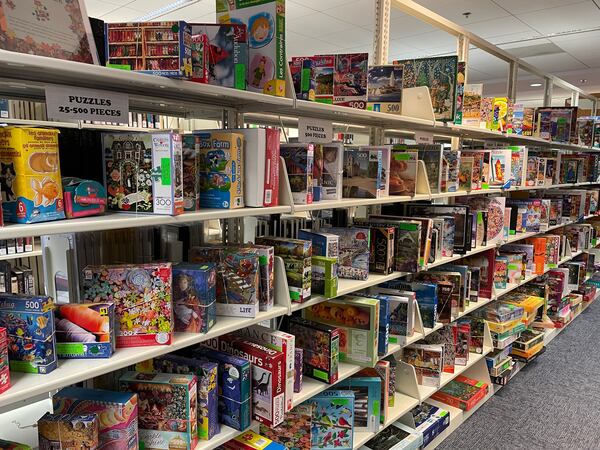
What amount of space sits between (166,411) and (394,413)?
1479 mm

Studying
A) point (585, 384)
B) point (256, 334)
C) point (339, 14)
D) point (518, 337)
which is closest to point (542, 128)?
point (518, 337)

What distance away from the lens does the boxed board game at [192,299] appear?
148cm

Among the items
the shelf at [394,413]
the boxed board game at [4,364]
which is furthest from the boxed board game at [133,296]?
the shelf at [394,413]

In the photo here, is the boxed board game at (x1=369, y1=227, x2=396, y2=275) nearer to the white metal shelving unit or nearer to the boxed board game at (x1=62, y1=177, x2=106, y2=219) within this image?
the white metal shelving unit

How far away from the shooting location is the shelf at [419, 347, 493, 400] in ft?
9.02

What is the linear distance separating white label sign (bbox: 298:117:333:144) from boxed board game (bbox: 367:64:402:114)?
18.0 inches

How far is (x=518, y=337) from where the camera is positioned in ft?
12.6

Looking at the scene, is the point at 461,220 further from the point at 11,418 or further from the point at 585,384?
the point at 11,418

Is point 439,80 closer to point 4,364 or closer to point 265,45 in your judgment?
point 265,45

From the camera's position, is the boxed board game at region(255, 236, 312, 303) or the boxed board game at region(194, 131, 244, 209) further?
the boxed board game at region(255, 236, 312, 303)

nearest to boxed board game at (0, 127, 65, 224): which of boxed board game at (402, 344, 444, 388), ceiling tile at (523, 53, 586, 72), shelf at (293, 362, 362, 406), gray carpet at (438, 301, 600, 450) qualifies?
shelf at (293, 362, 362, 406)

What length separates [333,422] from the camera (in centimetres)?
217

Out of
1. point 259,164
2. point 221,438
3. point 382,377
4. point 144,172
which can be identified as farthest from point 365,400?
point 144,172

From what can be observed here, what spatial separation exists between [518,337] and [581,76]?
7.22m
